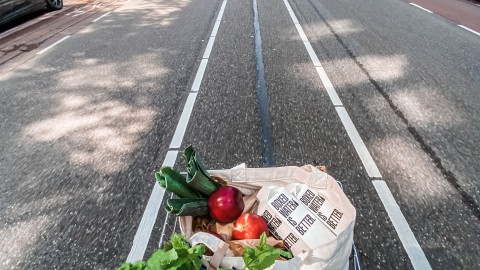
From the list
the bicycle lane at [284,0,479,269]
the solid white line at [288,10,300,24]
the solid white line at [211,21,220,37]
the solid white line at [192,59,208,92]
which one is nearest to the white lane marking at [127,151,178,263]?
the bicycle lane at [284,0,479,269]

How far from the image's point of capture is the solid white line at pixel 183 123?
4168 millimetres

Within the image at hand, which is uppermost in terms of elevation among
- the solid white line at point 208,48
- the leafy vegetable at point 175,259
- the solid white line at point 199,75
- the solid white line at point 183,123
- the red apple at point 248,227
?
the leafy vegetable at point 175,259

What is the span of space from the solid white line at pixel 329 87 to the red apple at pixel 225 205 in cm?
335

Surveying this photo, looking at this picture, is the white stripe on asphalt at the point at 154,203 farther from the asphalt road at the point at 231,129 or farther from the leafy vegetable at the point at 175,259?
the leafy vegetable at the point at 175,259

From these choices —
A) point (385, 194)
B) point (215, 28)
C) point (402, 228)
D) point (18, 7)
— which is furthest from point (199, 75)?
point (18, 7)

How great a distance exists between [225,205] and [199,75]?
442 centimetres

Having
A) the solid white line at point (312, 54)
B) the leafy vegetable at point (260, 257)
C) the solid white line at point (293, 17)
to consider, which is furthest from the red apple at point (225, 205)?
the solid white line at point (293, 17)

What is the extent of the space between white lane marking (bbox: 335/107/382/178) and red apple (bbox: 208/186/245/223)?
2021 mm

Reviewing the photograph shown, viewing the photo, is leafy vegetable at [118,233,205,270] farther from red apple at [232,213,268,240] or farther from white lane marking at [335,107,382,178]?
white lane marking at [335,107,382,178]

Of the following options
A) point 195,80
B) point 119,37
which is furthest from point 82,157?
point 119,37

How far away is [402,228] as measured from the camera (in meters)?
2.95

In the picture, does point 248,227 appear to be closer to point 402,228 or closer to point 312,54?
point 402,228

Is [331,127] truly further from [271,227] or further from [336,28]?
[336,28]

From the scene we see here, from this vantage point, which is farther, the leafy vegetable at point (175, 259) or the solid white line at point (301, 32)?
the solid white line at point (301, 32)
